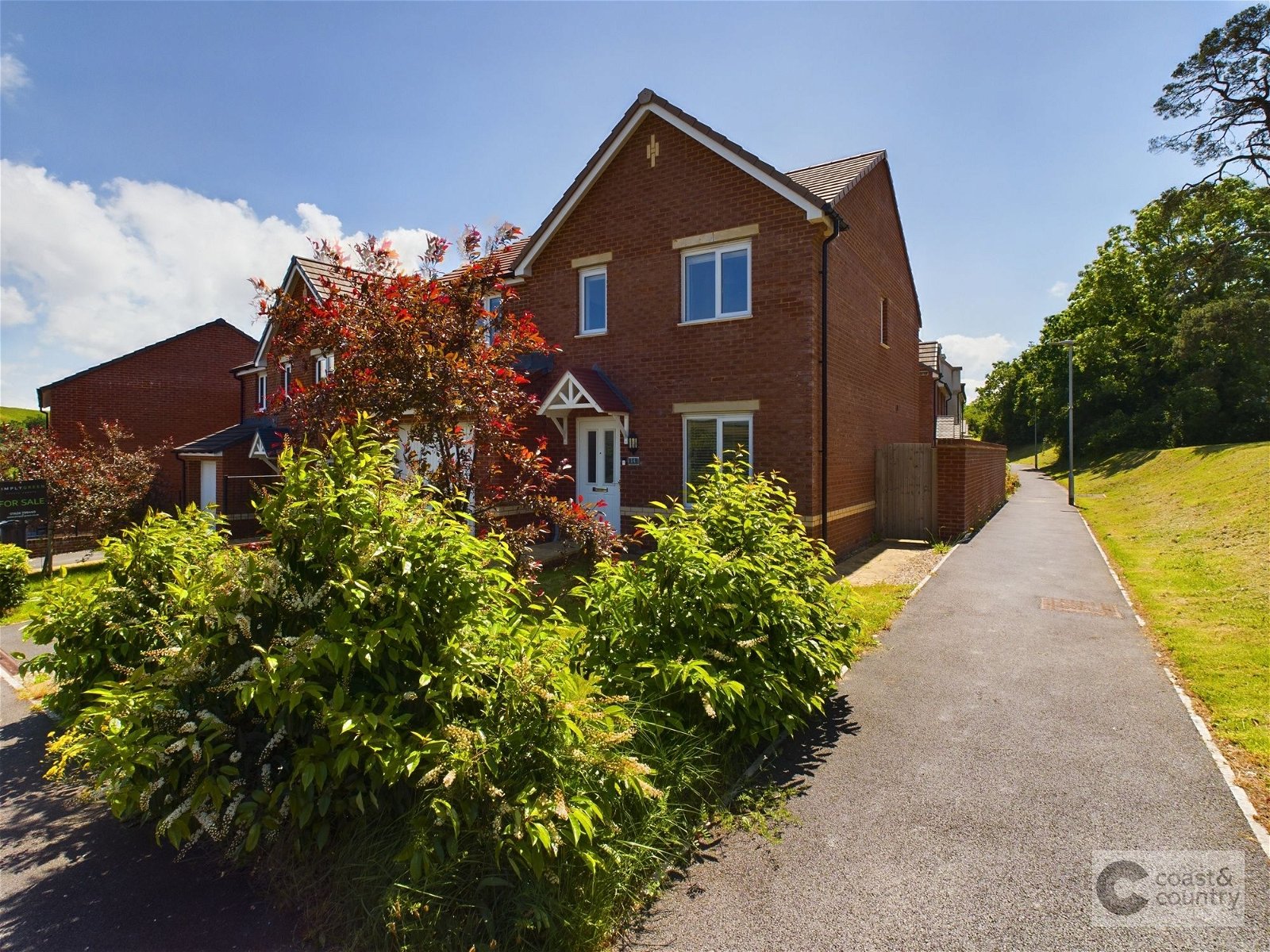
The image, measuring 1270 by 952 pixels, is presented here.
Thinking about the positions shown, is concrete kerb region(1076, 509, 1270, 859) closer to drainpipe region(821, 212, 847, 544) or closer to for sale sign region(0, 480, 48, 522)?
drainpipe region(821, 212, 847, 544)

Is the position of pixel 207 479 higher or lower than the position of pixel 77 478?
lower

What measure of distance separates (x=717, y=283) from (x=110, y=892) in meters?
11.9

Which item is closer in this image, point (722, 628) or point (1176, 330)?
point (722, 628)

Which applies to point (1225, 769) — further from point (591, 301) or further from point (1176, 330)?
point (1176, 330)

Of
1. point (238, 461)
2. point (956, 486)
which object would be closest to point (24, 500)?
point (238, 461)

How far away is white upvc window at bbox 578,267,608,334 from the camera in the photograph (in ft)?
47.7

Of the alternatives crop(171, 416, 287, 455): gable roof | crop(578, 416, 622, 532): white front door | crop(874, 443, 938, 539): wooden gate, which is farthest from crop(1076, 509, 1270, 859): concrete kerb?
crop(171, 416, 287, 455): gable roof

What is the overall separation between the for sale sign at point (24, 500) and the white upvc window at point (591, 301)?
10790mm

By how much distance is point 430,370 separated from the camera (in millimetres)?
5137

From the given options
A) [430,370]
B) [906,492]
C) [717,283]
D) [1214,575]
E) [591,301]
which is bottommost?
[1214,575]

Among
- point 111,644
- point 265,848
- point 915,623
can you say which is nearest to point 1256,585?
point 915,623

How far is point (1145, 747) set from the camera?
5078mm

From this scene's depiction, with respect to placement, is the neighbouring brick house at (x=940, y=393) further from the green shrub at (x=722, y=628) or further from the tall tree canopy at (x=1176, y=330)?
the green shrub at (x=722, y=628)

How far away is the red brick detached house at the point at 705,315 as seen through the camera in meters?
12.1
